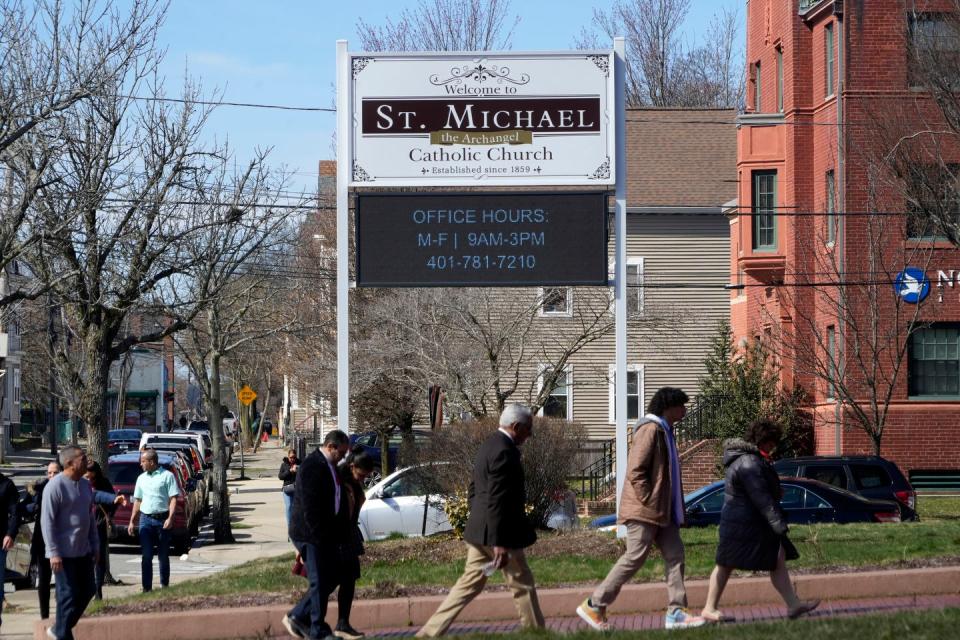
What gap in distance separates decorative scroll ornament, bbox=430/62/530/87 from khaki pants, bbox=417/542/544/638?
6.94 metres

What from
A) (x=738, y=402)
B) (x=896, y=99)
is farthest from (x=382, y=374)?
(x=896, y=99)

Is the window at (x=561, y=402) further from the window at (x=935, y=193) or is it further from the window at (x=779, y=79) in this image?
the window at (x=935, y=193)

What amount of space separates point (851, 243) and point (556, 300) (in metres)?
7.63

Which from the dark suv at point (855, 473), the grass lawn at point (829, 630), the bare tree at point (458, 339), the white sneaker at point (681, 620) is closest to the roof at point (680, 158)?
the bare tree at point (458, 339)

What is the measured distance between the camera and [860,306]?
92.3 ft

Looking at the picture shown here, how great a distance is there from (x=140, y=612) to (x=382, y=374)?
2230cm

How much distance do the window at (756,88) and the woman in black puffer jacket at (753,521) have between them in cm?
2687

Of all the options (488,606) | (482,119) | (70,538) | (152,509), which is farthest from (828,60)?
(70,538)

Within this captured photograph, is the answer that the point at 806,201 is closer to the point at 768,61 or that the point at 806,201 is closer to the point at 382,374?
the point at 768,61

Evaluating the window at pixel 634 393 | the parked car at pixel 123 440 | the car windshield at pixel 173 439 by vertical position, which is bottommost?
the parked car at pixel 123 440

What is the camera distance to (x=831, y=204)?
30062 mm

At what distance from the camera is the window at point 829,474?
21.2m

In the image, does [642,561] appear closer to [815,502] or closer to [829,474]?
[815,502]

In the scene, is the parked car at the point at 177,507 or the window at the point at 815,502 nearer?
the window at the point at 815,502
